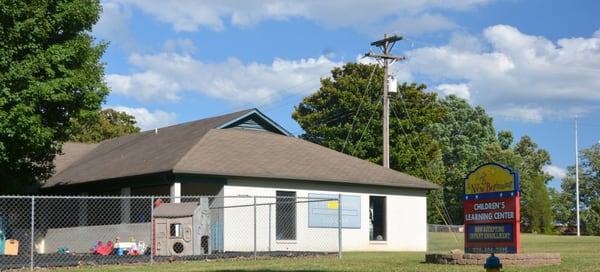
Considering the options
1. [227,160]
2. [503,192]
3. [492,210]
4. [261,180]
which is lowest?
[492,210]

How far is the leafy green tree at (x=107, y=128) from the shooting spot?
178ft

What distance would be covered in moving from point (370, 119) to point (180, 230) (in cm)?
2737

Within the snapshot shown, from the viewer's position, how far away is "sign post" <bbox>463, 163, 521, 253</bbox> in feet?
55.1

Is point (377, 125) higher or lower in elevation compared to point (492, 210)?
higher

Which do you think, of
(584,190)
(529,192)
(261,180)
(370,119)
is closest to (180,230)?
(261,180)

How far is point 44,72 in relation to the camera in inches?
873

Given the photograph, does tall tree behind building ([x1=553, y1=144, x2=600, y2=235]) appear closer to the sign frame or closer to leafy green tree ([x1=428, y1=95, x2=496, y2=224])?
leafy green tree ([x1=428, y1=95, x2=496, y2=224])

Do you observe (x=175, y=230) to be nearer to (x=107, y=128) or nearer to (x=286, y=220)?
(x=286, y=220)

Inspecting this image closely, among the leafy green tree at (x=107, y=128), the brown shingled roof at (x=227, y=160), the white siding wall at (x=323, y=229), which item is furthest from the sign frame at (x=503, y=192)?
the leafy green tree at (x=107, y=128)

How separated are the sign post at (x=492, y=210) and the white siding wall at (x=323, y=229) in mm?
9954

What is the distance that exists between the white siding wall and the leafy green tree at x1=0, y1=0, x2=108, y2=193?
5.48 m

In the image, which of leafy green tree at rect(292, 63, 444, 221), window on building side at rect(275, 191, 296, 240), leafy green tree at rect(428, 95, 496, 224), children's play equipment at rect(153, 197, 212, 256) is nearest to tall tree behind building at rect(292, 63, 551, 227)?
leafy green tree at rect(292, 63, 444, 221)

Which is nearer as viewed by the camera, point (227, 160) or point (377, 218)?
point (227, 160)

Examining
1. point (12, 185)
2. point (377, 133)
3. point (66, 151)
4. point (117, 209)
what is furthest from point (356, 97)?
point (12, 185)
